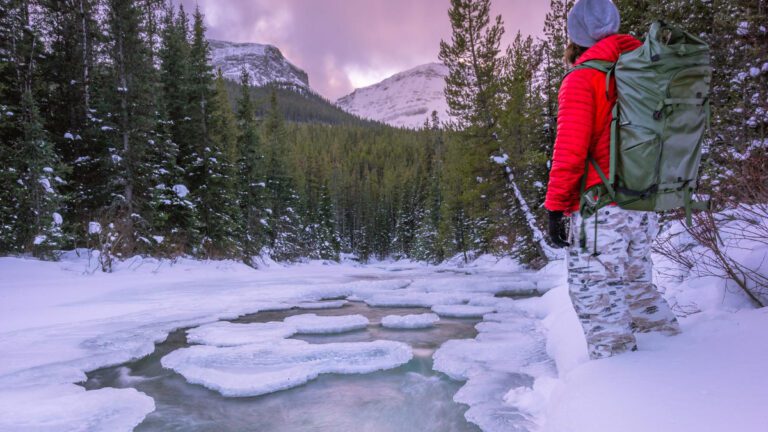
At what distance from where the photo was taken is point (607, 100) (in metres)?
2.33

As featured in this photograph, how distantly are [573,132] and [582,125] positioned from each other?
0.06 meters

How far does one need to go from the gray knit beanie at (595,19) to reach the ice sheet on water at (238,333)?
487 cm

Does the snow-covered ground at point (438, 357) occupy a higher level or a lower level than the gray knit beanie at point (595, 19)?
lower

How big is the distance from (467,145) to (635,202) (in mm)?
13875

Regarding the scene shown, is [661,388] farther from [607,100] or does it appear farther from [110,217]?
A: [110,217]

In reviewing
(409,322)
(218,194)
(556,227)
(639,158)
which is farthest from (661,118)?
(218,194)

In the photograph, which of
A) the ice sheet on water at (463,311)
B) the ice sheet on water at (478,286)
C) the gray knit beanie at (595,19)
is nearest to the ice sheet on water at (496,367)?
the ice sheet on water at (463,311)

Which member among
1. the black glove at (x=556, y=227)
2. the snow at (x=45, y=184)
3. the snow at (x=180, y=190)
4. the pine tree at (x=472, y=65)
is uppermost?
the pine tree at (x=472, y=65)

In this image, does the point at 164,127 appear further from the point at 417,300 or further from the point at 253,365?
the point at 253,365

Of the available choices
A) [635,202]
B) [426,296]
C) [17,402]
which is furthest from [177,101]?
[635,202]

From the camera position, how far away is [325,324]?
19.3 feet

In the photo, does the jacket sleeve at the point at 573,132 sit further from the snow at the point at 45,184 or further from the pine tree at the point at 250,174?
the pine tree at the point at 250,174

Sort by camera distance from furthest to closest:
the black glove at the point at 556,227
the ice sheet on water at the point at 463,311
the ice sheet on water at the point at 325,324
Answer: the ice sheet on water at the point at 463,311
the ice sheet on water at the point at 325,324
the black glove at the point at 556,227

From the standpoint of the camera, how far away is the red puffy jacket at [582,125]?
7.63ft
